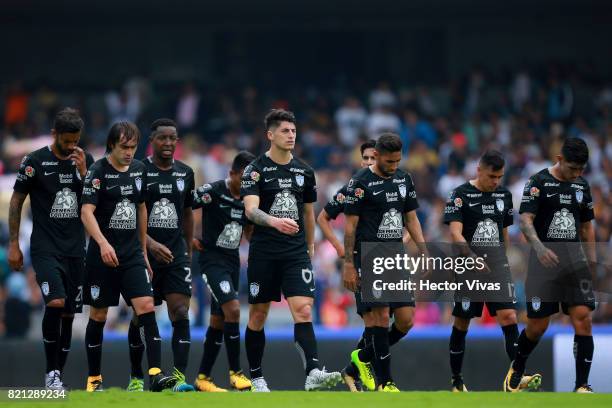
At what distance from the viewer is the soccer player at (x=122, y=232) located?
37.3ft

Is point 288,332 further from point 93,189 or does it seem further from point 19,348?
point 93,189

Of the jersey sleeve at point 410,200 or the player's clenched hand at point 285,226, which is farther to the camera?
the jersey sleeve at point 410,200

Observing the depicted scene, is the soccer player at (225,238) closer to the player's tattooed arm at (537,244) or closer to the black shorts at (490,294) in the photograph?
the black shorts at (490,294)

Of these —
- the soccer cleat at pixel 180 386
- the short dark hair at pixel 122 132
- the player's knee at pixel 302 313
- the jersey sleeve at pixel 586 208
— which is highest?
the short dark hair at pixel 122 132

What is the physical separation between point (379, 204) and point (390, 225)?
239 mm

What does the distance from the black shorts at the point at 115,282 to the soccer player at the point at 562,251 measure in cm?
369

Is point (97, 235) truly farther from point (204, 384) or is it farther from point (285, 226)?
point (204, 384)

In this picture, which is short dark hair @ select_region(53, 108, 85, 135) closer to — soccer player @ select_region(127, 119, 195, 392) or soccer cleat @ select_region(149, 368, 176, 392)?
soccer player @ select_region(127, 119, 195, 392)

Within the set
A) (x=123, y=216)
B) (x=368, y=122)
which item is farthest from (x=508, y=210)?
(x=368, y=122)

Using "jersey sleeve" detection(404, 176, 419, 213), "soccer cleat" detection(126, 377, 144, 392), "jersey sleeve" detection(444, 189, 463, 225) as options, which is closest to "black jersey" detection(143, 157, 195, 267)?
"soccer cleat" detection(126, 377, 144, 392)

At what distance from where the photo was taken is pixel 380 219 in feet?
38.6

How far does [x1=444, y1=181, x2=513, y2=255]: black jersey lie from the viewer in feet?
40.2

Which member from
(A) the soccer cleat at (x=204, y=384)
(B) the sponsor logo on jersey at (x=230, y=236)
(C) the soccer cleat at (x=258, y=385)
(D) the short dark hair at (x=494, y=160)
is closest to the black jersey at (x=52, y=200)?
(B) the sponsor logo on jersey at (x=230, y=236)

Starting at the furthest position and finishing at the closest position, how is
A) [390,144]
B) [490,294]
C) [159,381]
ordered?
[490,294] → [390,144] → [159,381]
